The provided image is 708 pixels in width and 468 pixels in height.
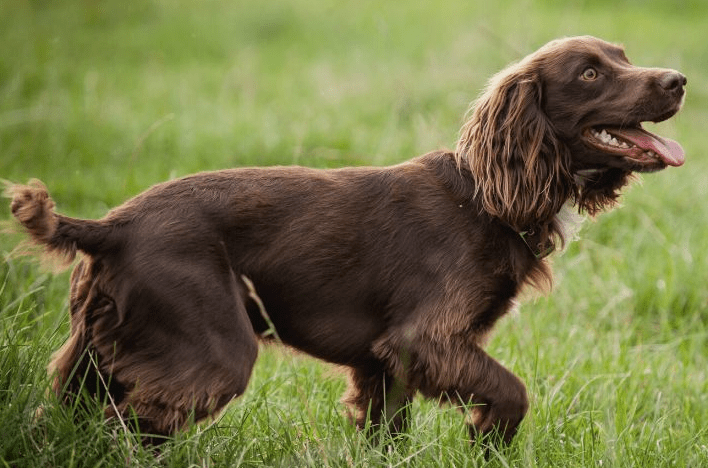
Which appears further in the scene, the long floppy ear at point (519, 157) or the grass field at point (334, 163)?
the long floppy ear at point (519, 157)

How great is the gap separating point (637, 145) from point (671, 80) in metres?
0.24

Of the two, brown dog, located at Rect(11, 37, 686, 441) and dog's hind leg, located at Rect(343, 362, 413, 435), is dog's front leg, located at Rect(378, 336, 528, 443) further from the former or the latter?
dog's hind leg, located at Rect(343, 362, 413, 435)

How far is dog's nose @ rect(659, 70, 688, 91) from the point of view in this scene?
3.18m

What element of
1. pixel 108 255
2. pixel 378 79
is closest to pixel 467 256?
pixel 108 255

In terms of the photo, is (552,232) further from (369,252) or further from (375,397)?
(375,397)

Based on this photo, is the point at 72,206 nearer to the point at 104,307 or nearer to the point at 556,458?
the point at 104,307

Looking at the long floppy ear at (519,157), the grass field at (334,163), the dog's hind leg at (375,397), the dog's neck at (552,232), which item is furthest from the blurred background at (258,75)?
the dog's hind leg at (375,397)

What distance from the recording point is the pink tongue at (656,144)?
3156 millimetres

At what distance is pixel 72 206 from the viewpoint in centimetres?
598

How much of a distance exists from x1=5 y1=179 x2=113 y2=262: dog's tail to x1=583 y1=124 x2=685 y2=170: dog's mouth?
1.67 metres

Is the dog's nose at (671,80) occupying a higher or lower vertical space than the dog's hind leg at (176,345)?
higher

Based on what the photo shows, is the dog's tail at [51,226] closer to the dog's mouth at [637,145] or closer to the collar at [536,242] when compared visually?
the collar at [536,242]

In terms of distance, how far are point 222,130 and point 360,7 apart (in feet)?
17.7

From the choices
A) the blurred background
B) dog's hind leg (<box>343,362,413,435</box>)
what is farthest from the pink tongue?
dog's hind leg (<box>343,362,413,435</box>)
